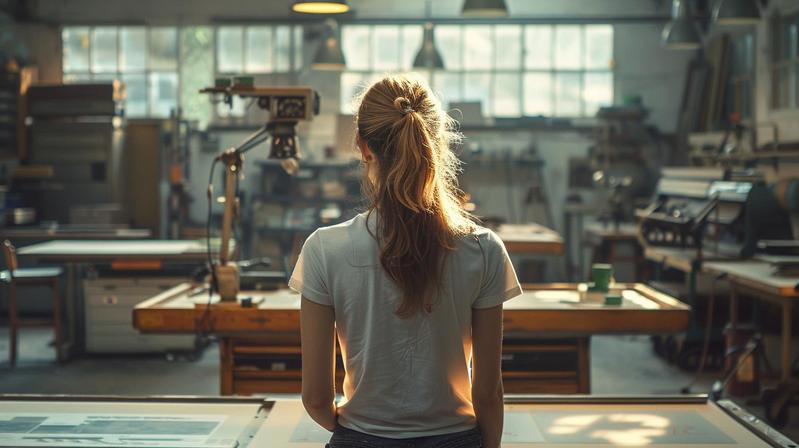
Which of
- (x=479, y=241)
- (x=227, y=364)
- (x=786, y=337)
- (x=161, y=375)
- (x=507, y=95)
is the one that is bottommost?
(x=161, y=375)

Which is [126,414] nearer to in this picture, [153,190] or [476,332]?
[476,332]

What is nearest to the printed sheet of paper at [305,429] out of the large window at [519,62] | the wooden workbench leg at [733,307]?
the wooden workbench leg at [733,307]

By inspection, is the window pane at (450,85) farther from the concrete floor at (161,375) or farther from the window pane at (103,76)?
the concrete floor at (161,375)

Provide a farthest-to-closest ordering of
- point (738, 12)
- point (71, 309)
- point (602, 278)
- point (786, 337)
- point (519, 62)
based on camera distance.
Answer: point (519, 62) < point (71, 309) < point (738, 12) < point (786, 337) < point (602, 278)

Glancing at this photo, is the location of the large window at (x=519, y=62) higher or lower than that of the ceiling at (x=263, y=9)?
lower

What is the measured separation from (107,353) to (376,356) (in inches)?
218

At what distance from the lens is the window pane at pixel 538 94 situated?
11.4 meters

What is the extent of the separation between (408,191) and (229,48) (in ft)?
33.2

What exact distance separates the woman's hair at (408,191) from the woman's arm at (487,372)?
0.14 metres

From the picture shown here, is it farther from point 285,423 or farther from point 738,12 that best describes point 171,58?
point 285,423

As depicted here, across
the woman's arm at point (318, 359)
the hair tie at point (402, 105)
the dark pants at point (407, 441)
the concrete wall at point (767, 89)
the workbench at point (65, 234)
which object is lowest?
the workbench at point (65, 234)

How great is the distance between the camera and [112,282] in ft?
22.0

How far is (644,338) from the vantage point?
8250mm

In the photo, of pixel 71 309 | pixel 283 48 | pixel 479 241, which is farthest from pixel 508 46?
pixel 479 241
